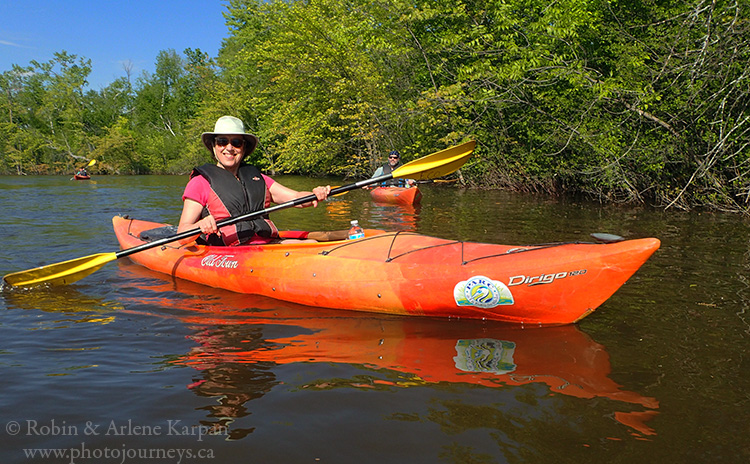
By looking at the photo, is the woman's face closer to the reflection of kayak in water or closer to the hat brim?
the hat brim

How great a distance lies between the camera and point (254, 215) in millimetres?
4977

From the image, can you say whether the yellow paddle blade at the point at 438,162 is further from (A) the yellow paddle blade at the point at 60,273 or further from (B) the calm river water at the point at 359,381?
(A) the yellow paddle blade at the point at 60,273

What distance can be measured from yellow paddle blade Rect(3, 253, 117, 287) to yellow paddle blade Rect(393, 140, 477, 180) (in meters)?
3.37

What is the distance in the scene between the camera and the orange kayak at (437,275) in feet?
11.6

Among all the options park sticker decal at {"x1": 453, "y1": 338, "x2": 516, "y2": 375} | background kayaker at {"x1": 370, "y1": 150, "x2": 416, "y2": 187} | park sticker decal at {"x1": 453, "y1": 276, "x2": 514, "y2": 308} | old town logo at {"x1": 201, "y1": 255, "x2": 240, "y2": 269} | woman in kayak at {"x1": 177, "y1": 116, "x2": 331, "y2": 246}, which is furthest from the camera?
background kayaker at {"x1": 370, "y1": 150, "x2": 416, "y2": 187}

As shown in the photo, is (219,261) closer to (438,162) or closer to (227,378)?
(227,378)

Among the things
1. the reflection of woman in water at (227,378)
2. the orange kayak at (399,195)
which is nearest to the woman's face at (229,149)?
the reflection of woman in water at (227,378)

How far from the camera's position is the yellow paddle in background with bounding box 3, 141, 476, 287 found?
16.4ft

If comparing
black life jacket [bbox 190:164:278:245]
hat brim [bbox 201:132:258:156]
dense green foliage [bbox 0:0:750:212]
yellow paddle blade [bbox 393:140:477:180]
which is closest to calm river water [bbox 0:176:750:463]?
black life jacket [bbox 190:164:278:245]

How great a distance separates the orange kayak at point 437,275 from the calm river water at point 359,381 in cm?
15

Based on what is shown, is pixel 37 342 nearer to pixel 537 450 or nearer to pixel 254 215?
pixel 254 215

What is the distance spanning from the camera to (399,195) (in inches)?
479

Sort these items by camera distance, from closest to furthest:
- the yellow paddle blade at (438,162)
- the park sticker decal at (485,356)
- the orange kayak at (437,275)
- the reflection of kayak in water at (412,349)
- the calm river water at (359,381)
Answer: the calm river water at (359,381), the reflection of kayak in water at (412,349), the park sticker decal at (485,356), the orange kayak at (437,275), the yellow paddle blade at (438,162)

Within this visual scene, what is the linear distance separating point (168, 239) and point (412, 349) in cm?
293
